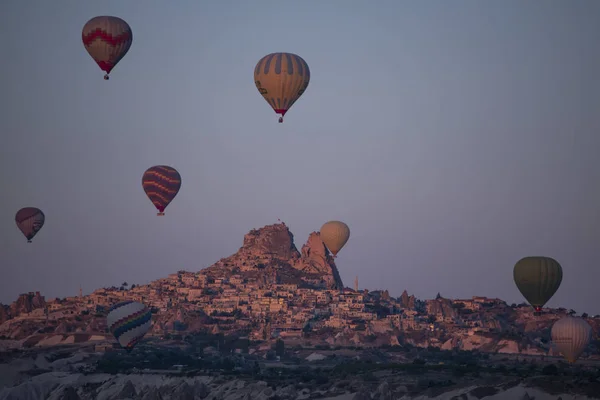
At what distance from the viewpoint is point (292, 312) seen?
14812 cm

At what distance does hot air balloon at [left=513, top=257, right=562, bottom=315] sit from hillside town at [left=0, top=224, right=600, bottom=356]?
31.7 metres

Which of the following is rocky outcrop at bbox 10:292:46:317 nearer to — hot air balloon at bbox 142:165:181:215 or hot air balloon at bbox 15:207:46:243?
hot air balloon at bbox 15:207:46:243

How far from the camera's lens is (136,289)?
535 feet

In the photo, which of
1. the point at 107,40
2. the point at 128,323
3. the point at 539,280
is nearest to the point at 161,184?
the point at 128,323

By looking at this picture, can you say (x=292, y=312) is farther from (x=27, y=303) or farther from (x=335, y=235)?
(x=27, y=303)

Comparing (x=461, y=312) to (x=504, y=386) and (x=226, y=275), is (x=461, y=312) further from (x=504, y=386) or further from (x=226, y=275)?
(x=504, y=386)

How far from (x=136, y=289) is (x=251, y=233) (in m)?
34.8

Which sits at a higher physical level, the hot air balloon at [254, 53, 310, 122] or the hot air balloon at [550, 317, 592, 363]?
the hot air balloon at [254, 53, 310, 122]

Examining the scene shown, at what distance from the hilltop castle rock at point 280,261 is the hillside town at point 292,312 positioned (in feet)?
0.66

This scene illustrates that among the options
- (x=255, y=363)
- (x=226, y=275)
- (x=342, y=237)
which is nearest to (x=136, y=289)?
(x=226, y=275)

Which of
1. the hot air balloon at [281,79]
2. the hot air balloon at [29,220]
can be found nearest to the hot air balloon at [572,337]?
the hot air balloon at [281,79]

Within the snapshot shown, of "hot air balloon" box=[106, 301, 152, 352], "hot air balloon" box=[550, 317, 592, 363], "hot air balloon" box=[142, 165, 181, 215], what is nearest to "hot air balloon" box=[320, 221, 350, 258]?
"hot air balloon" box=[106, 301, 152, 352]

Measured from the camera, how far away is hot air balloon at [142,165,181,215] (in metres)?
93.3

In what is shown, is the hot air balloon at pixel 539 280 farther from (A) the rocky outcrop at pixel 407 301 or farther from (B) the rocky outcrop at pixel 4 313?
(B) the rocky outcrop at pixel 4 313
